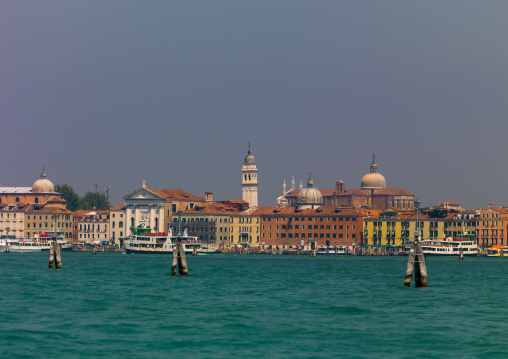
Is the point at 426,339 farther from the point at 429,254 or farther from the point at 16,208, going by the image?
the point at 16,208

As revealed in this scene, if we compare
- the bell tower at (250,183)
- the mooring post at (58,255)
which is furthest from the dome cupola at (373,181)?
the mooring post at (58,255)

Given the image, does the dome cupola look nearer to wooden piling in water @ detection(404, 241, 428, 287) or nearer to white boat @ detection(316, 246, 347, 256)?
white boat @ detection(316, 246, 347, 256)

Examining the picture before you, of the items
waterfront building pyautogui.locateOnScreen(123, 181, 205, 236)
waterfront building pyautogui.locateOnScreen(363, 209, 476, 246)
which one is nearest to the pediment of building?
waterfront building pyautogui.locateOnScreen(123, 181, 205, 236)

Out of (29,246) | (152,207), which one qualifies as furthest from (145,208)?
(29,246)

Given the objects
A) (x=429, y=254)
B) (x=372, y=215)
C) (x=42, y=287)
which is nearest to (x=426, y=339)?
(x=42, y=287)

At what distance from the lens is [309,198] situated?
17100cm

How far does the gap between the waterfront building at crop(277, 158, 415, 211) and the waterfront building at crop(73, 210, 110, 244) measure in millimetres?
33172

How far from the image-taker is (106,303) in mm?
35531

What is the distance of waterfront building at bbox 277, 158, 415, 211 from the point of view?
16775 cm

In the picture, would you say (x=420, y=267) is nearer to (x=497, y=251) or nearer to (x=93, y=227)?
(x=497, y=251)

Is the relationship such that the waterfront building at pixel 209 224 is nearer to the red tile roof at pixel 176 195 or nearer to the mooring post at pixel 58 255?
the red tile roof at pixel 176 195

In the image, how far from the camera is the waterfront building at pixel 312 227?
141250 mm

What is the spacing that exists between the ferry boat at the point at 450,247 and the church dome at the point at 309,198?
44035 millimetres

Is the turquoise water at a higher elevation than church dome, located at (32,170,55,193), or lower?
lower
